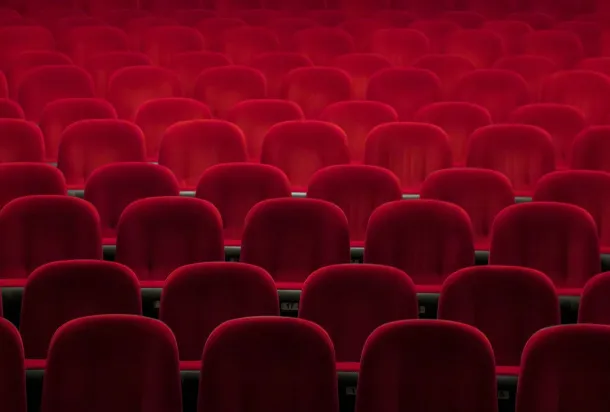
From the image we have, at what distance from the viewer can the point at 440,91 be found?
4.19 meters

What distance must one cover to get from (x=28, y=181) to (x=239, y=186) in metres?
0.64

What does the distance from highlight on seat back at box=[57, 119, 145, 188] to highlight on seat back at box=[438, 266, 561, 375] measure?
4.87 ft

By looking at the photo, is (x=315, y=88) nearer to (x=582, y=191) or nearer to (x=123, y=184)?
(x=123, y=184)

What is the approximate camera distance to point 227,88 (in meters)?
4.23

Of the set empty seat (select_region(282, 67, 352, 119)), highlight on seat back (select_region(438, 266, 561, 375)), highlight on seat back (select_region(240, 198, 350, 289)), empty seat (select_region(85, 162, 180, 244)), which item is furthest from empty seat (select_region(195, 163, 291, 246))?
empty seat (select_region(282, 67, 352, 119))

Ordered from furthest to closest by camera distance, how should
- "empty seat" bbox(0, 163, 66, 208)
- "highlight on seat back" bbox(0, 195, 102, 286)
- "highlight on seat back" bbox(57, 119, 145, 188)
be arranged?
"highlight on seat back" bbox(57, 119, 145, 188) → "empty seat" bbox(0, 163, 66, 208) → "highlight on seat back" bbox(0, 195, 102, 286)

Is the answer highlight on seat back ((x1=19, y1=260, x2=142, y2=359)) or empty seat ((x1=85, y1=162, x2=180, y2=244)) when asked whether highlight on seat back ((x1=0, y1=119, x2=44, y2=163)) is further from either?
highlight on seat back ((x1=19, y1=260, x2=142, y2=359))

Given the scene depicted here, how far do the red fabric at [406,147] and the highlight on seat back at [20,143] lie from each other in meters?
1.13

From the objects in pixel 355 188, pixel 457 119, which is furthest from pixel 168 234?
pixel 457 119

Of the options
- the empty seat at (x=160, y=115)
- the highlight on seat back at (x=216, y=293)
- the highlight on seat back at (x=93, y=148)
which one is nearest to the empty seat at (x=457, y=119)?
the empty seat at (x=160, y=115)

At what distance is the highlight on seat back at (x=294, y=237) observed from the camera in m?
2.89

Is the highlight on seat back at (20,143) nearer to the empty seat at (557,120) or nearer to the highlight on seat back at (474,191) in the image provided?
the highlight on seat back at (474,191)

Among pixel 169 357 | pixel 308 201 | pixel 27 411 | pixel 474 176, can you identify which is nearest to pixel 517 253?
pixel 474 176

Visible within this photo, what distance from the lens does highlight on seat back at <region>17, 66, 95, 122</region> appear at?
13.7 ft
